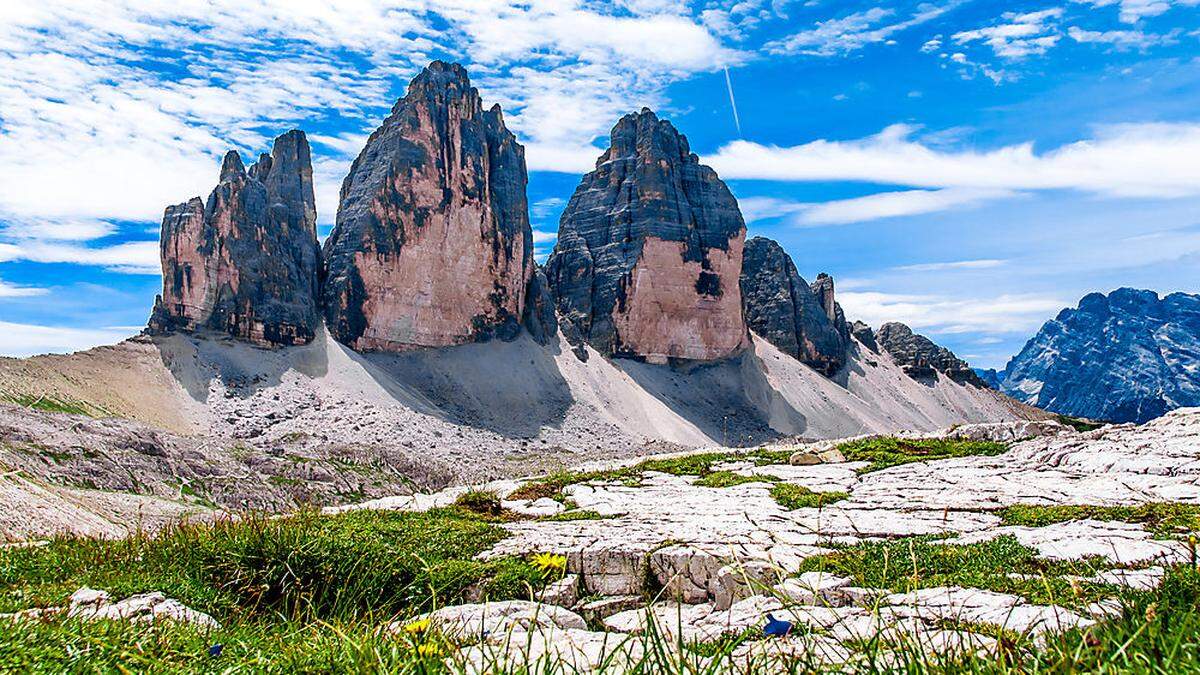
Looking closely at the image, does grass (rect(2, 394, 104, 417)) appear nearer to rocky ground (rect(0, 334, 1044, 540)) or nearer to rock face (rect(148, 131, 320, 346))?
rocky ground (rect(0, 334, 1044, 540))

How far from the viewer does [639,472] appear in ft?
54.5

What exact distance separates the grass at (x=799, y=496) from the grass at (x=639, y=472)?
1980mm

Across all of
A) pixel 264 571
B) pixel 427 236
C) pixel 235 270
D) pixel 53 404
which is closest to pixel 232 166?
pixel 235 270

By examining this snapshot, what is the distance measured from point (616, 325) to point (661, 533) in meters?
90.6

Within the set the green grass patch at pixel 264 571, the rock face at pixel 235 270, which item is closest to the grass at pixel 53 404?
the rock face at pixel 235 270

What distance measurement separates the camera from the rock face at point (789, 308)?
116 m

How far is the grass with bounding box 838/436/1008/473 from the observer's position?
16547mm

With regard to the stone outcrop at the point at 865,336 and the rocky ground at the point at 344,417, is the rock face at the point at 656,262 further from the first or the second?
the stone outcrop at the point at 865,336

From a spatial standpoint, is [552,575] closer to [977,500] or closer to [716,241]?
[977,500]

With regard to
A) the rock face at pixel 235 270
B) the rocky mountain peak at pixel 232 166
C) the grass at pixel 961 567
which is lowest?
the grass at pixel 961 567

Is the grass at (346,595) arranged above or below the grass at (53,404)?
below

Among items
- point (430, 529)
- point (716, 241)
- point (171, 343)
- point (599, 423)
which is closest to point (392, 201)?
point (171, 343)

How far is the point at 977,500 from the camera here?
35.4ft

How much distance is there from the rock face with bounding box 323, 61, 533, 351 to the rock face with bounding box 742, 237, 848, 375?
39855 millimetres
